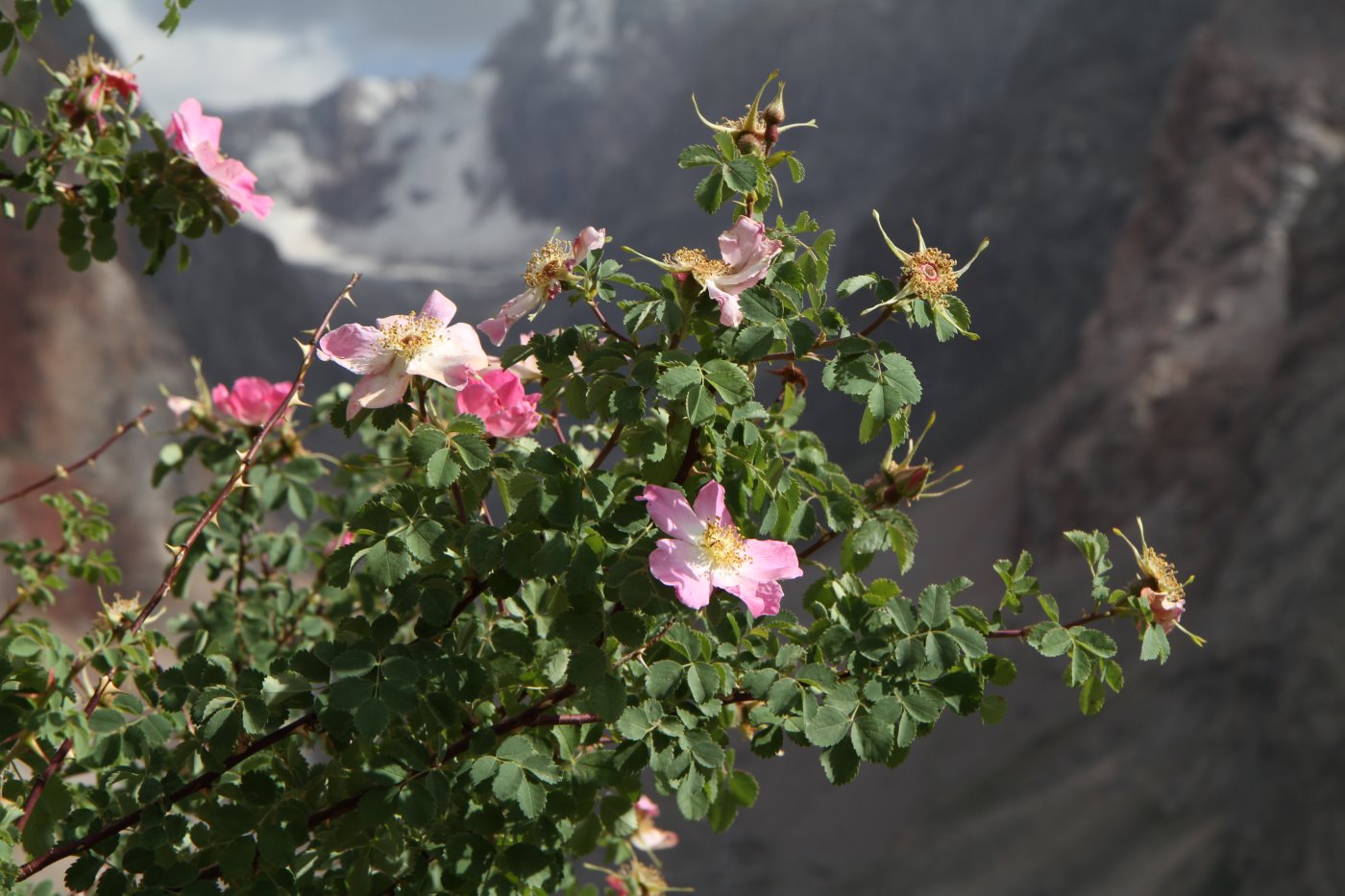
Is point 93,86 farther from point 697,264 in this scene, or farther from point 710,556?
point 710,556

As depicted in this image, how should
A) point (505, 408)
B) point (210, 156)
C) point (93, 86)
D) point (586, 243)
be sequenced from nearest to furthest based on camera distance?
point (586, 243) → point (505, 408) → point (210, 156) → point (93, 86)

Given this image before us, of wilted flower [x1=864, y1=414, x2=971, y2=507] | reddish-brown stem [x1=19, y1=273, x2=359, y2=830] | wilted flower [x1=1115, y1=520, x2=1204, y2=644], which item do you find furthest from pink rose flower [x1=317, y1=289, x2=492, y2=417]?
wilted flower [x1=1115, y1=520, x2=1204, y2=644]

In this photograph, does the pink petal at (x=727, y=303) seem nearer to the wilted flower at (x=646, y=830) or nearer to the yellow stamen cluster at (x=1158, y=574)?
the yellow stamen cluster at (x=1158, y=574)

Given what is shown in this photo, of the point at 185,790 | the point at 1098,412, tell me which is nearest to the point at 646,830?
the point at 185,790

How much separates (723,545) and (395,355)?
533 mm

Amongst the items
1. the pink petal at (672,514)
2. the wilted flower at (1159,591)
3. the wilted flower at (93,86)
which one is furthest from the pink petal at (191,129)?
the wilted flower at (1159,591)

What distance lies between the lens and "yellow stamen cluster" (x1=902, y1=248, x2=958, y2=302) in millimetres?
1745

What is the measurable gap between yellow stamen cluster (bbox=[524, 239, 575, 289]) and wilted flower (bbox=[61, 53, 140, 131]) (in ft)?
4.04

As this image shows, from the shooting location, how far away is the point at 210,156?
248 centimetres

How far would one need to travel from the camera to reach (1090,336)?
32969mm

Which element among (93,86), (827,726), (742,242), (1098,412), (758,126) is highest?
(1098,412)

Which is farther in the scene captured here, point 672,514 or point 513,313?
point 513,313

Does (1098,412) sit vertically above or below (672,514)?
above

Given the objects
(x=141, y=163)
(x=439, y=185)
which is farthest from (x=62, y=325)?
(x=439, y=185)
